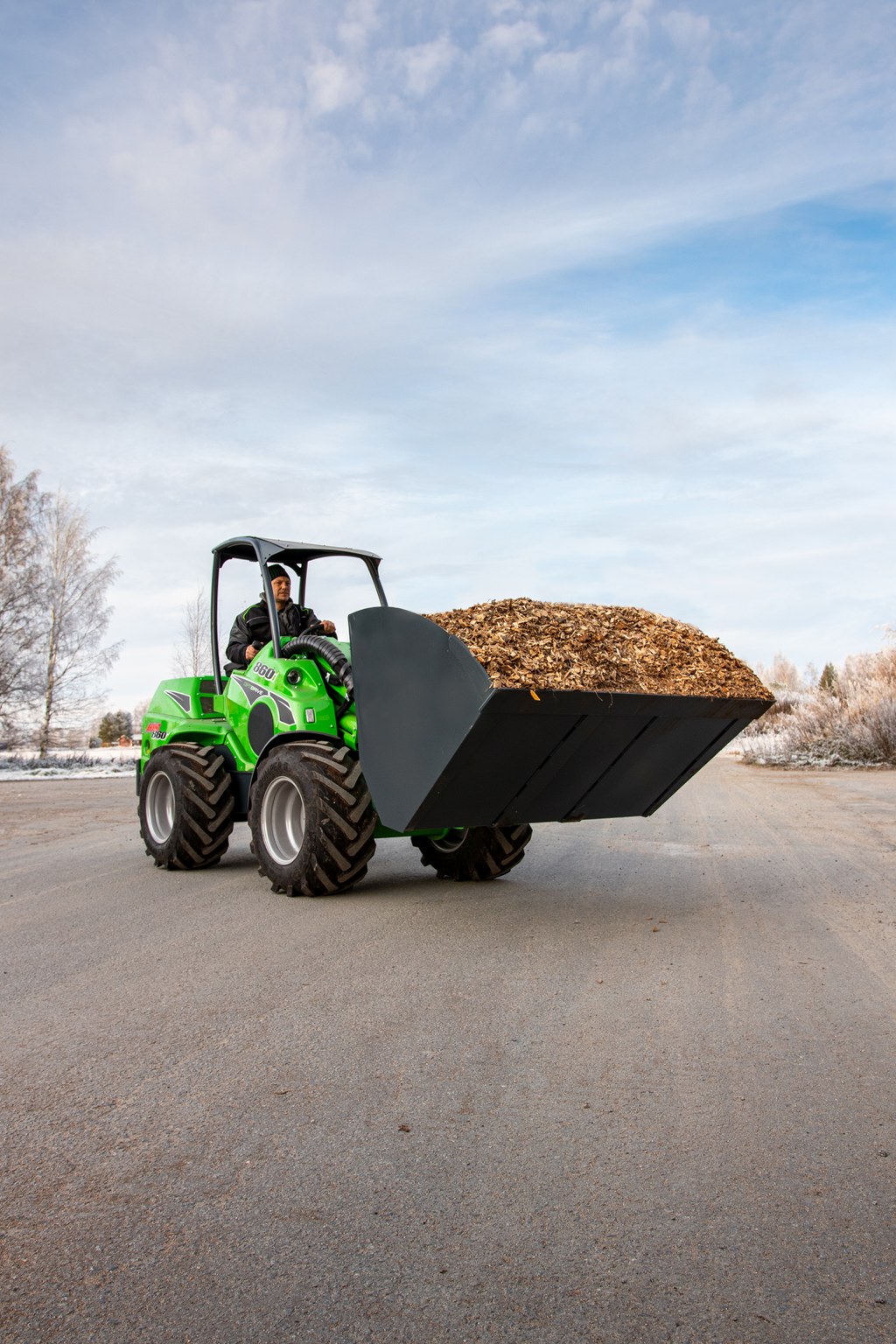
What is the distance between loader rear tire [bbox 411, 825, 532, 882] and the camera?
7625 millimetres

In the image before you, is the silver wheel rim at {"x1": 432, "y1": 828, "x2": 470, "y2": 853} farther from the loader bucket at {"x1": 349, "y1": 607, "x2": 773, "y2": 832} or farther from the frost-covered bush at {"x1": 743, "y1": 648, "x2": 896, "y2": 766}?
the frost-covered bush at {"x1": 743, "y1": 648, "x2": 896, "y2": 766}

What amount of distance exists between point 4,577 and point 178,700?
26.0m

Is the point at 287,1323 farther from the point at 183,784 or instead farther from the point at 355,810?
the point at 183,784

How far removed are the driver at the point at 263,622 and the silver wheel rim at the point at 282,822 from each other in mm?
1280

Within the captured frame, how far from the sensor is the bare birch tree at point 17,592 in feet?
106

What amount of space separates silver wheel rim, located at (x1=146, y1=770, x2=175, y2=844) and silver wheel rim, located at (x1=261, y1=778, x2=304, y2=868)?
73.0 inches

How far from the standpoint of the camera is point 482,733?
17.7 feet

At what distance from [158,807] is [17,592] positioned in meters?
26.4

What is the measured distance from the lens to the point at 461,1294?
7.25 feet

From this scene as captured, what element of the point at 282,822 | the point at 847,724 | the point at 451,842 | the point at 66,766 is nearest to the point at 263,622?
the point at 282,822

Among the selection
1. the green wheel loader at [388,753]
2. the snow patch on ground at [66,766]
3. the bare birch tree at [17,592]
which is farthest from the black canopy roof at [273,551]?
the bare birch tree at [17,592]

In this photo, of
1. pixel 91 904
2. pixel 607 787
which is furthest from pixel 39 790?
pixel 607 787

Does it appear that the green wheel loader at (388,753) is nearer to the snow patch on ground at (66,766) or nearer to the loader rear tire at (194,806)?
the loader rear tire at (194,806)

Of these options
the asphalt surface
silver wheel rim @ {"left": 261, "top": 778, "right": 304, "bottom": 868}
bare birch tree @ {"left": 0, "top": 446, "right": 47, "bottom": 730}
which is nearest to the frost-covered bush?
silver wheel rim @ {"left": 261, "top": 778, "right": 304, "bottom": 868}
